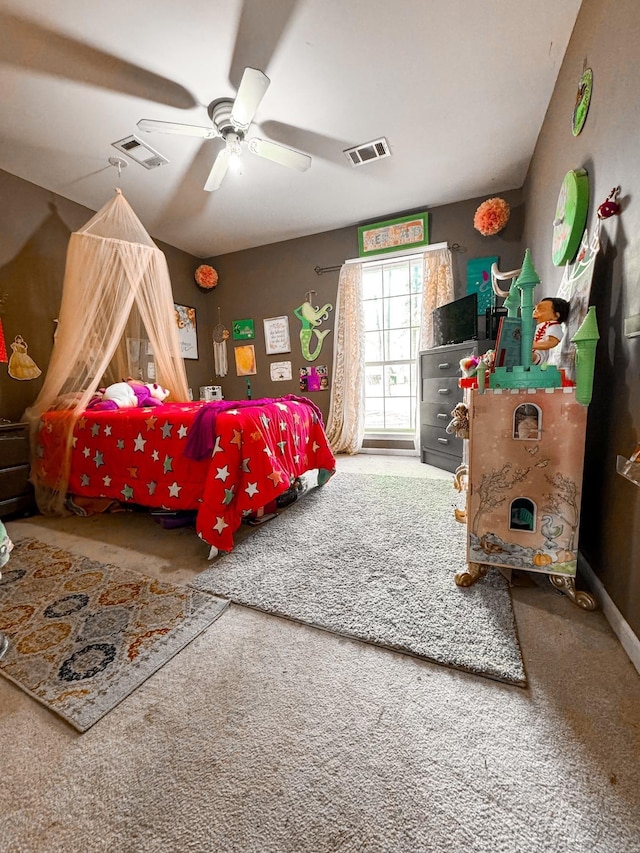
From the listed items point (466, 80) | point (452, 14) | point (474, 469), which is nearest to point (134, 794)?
point (474, 469)

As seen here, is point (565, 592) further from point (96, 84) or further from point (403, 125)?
point (96, 84)

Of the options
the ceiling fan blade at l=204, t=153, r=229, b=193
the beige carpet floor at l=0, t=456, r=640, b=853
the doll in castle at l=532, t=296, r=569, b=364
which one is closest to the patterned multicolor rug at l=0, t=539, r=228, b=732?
the beige carpet floor at l=0, t=456, r=640, b=853

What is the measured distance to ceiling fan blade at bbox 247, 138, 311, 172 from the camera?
2.26 meters

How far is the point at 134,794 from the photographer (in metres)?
0.75

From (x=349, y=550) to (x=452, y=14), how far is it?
2.81 m

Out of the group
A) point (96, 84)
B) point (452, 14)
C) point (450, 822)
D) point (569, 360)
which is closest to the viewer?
point (450, 822)

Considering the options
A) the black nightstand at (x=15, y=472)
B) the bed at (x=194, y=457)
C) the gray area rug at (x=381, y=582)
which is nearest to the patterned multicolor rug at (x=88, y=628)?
the gray area rug at (x=381, y=582)

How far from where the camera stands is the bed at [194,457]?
1796 mm

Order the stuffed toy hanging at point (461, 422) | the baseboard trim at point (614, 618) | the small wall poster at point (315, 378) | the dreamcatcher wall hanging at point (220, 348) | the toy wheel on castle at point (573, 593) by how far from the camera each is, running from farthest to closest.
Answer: the dreamcatcher wall hanging at point (220, 348) < the small wall poster at point (315, 378) < the stuffed toy hanging at point (461, 422) < the toy wheel on castle at point (573, 593) < the baseboard trim at point (614, 618)

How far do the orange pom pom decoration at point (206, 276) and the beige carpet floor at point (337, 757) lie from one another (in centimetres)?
454

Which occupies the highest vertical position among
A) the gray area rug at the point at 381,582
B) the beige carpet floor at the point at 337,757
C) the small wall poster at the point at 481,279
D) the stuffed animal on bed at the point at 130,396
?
the small wall poster at the point at 481,279

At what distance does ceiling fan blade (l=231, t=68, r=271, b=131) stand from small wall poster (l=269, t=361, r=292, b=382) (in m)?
2.66

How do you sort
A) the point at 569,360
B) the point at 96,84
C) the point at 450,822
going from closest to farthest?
the point at 450,822 → the point at 569,360 → the point at 96,84

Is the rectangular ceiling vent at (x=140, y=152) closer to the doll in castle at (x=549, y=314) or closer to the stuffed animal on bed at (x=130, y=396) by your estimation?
the stuffed animal on bed at (x=130, y=396)
